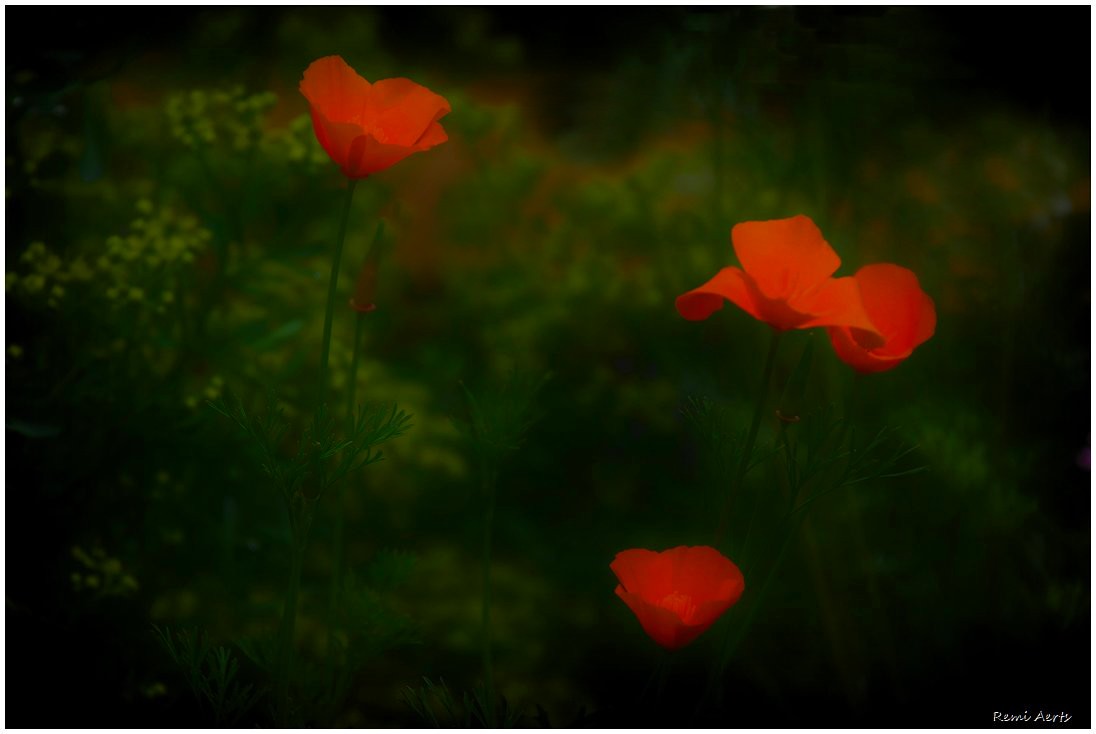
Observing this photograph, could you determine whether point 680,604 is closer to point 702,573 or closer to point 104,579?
point 702,573

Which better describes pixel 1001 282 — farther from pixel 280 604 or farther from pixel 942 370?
pixel 280 604

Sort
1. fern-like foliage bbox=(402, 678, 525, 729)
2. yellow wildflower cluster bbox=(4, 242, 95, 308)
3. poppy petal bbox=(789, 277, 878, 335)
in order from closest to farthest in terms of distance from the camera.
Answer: poppy petal bbox=(789, 277, 878, 335) → fern-like foliage bbox=(402, 678, 525, 729) → yellow wildflower cluster bbox=(4, 242, 95, 308)

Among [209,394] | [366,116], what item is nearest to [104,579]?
[209,394]

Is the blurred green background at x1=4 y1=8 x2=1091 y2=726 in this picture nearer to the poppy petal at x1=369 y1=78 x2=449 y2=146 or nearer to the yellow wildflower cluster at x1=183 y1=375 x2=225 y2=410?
the yellow wildflower cluster at x1=183 y1=375 x2=225 y2=410

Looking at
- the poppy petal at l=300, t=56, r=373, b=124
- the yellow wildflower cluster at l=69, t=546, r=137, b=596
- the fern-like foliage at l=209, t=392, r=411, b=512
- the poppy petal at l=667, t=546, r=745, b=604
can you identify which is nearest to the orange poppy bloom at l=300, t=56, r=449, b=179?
the poppy petal at l=300, t=56, r=373, b=124

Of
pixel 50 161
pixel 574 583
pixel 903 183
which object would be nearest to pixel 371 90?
pixel 50 161

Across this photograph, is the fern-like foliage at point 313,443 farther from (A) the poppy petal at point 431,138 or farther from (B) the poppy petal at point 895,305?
(B) the poppy petal at point 895,305

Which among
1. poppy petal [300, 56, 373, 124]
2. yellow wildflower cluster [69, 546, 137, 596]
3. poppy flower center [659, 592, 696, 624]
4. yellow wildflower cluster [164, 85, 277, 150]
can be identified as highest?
poppy petal [300, 56, 373, 124]

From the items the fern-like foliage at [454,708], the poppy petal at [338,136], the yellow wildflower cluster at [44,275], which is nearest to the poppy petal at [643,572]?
the fern-like foliage at [454,708]
